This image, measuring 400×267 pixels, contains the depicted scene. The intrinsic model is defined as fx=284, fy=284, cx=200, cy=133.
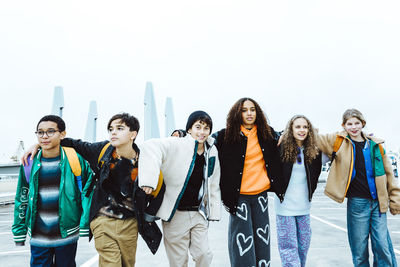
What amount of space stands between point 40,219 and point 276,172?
2.24 m

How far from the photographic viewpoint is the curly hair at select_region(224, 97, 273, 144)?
2.92 metres

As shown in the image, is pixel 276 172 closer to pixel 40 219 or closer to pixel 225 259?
pixel 225 259

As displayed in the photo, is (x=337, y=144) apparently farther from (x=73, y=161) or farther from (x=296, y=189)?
(x=73, y=161)

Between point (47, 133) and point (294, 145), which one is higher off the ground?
point (47, 133)

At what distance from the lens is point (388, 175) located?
122 inches

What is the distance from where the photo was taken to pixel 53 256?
8.21 ft

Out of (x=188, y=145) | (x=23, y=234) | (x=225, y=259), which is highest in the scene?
(x=188, y=145)

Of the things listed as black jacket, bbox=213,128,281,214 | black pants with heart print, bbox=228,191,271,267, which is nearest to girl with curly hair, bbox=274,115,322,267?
black jacket, bbox=213,128,281,214

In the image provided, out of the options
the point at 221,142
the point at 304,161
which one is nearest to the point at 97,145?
the point at 221,142

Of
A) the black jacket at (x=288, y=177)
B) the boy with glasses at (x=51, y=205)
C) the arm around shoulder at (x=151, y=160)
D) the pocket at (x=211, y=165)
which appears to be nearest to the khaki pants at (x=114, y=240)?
the boy with glasses at (x=51, y=205)

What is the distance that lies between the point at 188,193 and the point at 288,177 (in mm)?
1065

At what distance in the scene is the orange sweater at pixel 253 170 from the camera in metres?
2.77

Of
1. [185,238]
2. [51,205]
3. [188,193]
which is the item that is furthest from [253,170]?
[51,205]

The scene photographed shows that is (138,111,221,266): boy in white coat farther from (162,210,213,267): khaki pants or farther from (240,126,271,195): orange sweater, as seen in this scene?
(240,126,271,195): orange sweater
